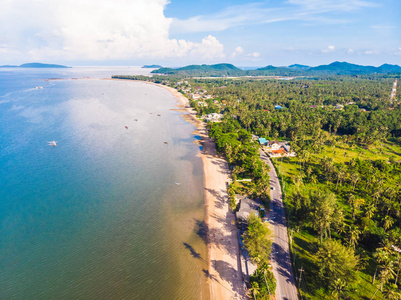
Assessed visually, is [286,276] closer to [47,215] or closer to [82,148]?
[47,215]

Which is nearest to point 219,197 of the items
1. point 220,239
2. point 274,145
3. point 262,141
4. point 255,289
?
point 220,239

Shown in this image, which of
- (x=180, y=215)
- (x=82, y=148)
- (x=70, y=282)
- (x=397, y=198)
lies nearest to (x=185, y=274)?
(x=180, y=215)

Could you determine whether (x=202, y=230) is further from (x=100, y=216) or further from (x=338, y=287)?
(x=338, y=287)

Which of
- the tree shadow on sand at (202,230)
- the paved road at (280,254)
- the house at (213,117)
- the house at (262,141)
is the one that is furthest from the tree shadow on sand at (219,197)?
the house at (213,117)

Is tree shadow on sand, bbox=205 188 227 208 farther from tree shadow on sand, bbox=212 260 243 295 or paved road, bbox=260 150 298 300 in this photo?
tree shadow on sand, bbox=212 260 243 295

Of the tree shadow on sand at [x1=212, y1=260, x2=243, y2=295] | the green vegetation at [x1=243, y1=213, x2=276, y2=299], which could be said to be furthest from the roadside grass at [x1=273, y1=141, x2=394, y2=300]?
the tree shadow on sand at [x1=212, y1=260, x2=243, y2=295]

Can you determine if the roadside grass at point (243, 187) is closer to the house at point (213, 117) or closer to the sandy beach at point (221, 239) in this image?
the sandy beach at point (221, 239)

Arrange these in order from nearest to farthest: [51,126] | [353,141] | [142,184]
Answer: [142,184]
[353,141]
[51,126]
